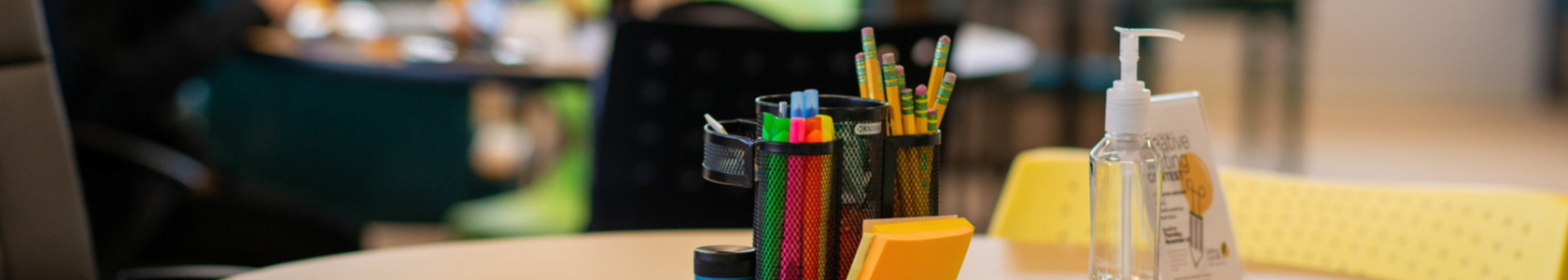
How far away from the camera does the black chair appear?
69.2 inches

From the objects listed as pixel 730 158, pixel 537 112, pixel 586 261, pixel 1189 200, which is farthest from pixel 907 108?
pixel 537 112

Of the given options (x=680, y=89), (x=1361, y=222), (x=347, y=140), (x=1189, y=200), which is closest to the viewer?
(x=1189, y=200)

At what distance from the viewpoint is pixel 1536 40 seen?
7715 millimetres

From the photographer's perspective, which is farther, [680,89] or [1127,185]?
[680,89]

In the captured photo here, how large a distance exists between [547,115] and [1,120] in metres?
2.58

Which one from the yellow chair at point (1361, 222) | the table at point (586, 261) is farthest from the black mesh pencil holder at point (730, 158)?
the yellow chair at point (1361, 222)

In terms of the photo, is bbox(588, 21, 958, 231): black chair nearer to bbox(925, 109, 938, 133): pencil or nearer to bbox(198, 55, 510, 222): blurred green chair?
bbox(925, 109, 938, 133): pencil

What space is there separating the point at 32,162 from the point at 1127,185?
34.9 inches

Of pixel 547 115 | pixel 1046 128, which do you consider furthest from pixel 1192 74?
pixel 547 115

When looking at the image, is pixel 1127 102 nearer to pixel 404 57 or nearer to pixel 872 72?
pixel 872 72

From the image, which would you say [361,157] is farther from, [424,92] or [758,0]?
[758,0]

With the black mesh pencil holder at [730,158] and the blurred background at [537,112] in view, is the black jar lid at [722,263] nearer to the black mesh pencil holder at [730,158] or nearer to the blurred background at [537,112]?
the black mesh pencil holder at [730,158]

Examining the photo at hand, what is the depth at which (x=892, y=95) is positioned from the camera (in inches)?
28.7

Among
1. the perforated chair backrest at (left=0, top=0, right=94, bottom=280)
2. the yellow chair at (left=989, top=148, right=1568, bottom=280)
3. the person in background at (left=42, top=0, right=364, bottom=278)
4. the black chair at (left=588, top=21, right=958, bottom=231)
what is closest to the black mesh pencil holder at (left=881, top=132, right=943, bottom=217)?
the yellow chair at (left=989, top=148, right=1568, bottom=280)
